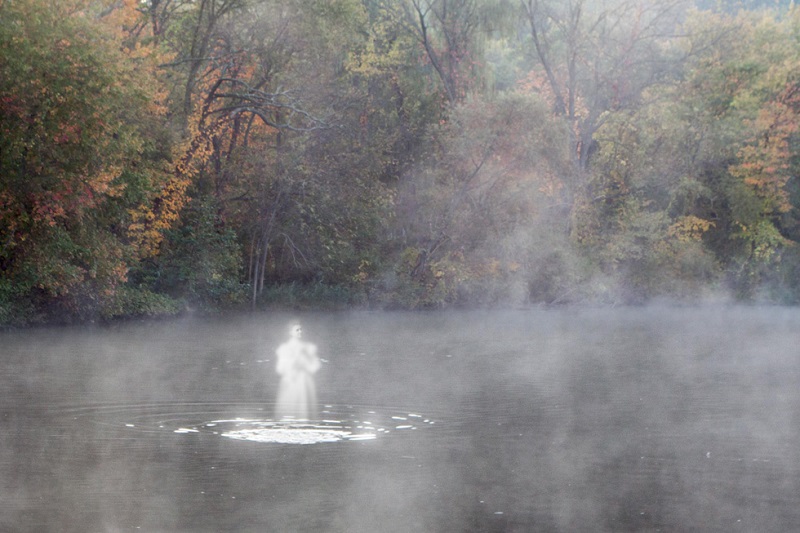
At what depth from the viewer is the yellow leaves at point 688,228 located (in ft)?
187

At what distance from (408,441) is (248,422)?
9.22 feet

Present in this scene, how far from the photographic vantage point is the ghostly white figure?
59.5 ft

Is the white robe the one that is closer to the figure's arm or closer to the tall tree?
the figure's arm

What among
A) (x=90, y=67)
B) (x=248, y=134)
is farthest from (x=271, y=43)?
(x=90, y=67)

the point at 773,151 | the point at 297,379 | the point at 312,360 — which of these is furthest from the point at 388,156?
the point at 297,379

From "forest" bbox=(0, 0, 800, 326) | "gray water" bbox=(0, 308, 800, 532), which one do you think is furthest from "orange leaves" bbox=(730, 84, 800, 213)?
"gray water" bbox=(0, 308, 800, 532)

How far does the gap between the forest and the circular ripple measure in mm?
16944

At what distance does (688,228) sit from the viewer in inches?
2270

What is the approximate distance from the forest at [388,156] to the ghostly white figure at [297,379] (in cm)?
843

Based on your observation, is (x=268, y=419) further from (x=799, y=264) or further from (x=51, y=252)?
(x=799, y=264)

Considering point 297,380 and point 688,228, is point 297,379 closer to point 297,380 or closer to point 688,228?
point 297,380

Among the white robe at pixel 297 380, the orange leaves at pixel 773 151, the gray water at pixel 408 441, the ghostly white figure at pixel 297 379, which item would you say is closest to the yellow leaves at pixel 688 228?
the orange leaves at pixel 773 151

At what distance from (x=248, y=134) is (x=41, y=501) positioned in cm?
4000

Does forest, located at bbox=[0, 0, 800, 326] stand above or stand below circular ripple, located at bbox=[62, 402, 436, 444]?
above
